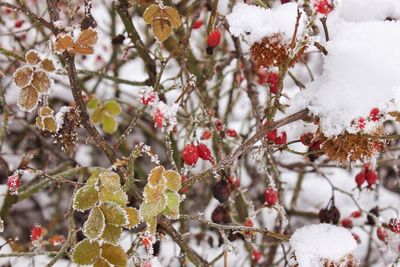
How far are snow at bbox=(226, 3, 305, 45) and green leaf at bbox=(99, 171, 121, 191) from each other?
453mm

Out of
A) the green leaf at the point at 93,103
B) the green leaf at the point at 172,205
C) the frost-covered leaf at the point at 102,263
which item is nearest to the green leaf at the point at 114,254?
the frost-covered leaf at the point at 102,263

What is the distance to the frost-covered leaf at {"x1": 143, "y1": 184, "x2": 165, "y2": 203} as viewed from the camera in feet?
3.39

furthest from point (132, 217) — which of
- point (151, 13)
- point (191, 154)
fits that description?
point (151, 13)

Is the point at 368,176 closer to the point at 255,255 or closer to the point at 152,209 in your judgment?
the point at 255,255

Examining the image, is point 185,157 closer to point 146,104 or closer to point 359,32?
point 146,104

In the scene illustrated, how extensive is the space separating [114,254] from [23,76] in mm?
413

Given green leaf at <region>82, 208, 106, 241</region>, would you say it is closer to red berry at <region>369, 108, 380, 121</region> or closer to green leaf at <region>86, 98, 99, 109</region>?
red berry at <region>369, 108, 380, 121</region>

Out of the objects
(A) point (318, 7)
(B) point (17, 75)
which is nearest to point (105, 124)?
(B) point (17, 75)

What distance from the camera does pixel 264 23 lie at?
126 centimetres

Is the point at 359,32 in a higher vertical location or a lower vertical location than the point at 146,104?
higher

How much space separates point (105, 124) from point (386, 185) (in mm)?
2458

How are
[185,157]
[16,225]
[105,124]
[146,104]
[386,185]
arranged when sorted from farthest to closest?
[386,185] → [16,225] → [105,124] → [185,157] → [146,104]

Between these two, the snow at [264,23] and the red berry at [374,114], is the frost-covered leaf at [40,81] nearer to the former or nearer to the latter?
the snow at [264,23]

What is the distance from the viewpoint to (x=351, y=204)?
2.84 meters
